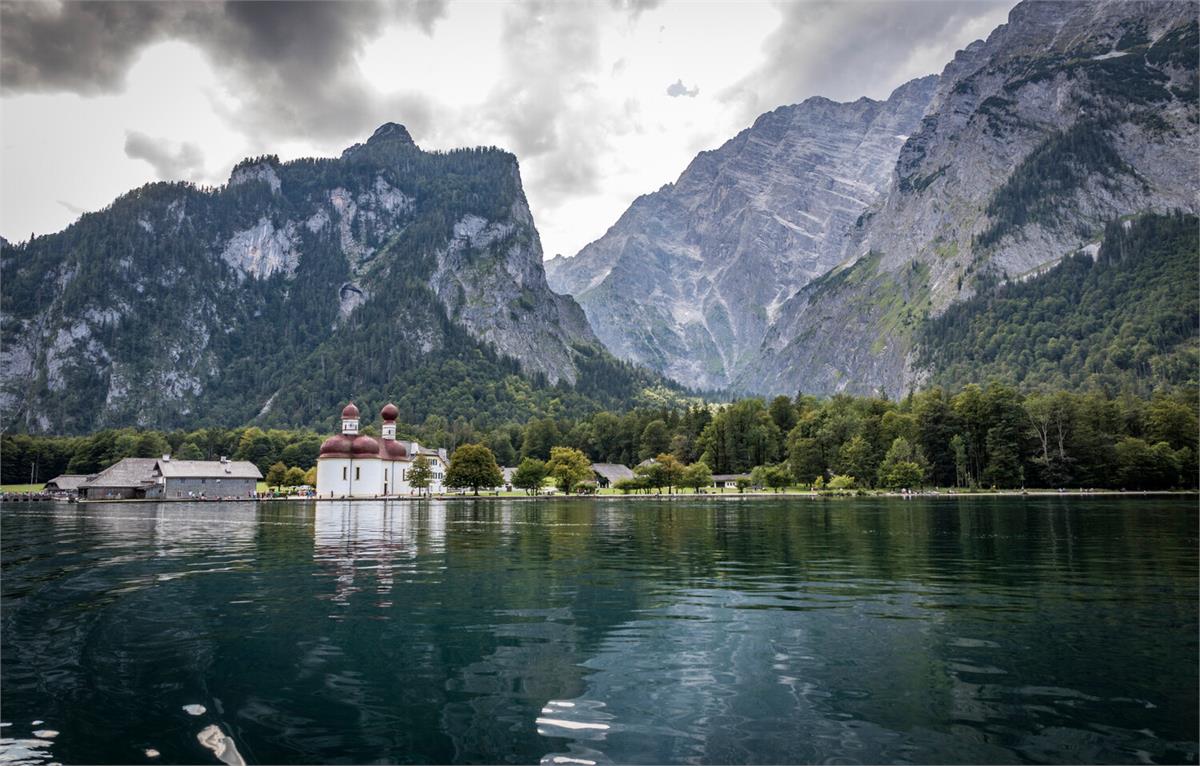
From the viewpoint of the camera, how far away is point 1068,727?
11.3 meters

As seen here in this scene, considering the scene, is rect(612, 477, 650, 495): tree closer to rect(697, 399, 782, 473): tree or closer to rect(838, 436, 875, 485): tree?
rect(697, 399, 782, 473): tree

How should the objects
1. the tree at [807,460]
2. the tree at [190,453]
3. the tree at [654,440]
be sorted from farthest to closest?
the tree at [190,453]
the tree at [654,440]
the tree at [807,460]

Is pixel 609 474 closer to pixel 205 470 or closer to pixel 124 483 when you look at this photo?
pixel 205 470

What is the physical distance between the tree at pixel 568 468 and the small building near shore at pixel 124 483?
76.2 meters

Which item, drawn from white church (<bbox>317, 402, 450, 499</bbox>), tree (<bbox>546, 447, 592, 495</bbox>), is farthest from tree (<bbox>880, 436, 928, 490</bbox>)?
white church (<bbox>317, 402, 450, 499</bbox>)

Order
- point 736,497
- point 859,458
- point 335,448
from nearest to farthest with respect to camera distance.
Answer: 1. point 736,497
2. point 859,458
3. point 335,448

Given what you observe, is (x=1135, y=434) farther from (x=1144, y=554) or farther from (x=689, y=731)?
(x=689, y=731)

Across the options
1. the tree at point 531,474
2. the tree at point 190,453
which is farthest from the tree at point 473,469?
the tree at point 190,453

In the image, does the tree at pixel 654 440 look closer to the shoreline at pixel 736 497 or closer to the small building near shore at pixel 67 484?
the shoreline at pixel 736 497

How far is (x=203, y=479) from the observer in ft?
461

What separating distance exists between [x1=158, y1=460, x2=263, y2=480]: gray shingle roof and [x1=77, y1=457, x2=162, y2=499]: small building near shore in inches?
125

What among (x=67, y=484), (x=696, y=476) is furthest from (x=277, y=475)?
(x=696, y=476)

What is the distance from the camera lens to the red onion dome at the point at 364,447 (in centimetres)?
14938

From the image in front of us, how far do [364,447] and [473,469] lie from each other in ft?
85.8
